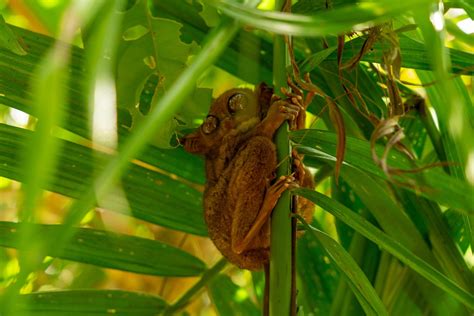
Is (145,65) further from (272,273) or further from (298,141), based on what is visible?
(272,273)

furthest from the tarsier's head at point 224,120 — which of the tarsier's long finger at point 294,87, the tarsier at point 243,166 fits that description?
the tarsier's long finger at point 294,87

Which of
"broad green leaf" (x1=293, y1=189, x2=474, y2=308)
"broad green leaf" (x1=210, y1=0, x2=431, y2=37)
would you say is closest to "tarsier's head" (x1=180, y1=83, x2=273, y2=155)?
"broad green leaf" (x1=293, y1=189, x2=474, y2=308)

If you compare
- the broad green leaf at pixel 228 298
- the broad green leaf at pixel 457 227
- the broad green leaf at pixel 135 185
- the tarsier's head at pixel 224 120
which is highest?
the tarsier's head at pixel 224 120

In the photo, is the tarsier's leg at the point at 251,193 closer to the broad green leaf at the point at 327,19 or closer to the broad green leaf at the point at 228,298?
the broad green leaf at the point at 228,298

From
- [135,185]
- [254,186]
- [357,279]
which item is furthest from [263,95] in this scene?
[357,279]

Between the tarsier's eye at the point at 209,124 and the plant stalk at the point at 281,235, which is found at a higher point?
the tarsier's eye at the point at 209,124

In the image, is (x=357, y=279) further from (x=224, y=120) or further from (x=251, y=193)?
(x=224, y=120)
